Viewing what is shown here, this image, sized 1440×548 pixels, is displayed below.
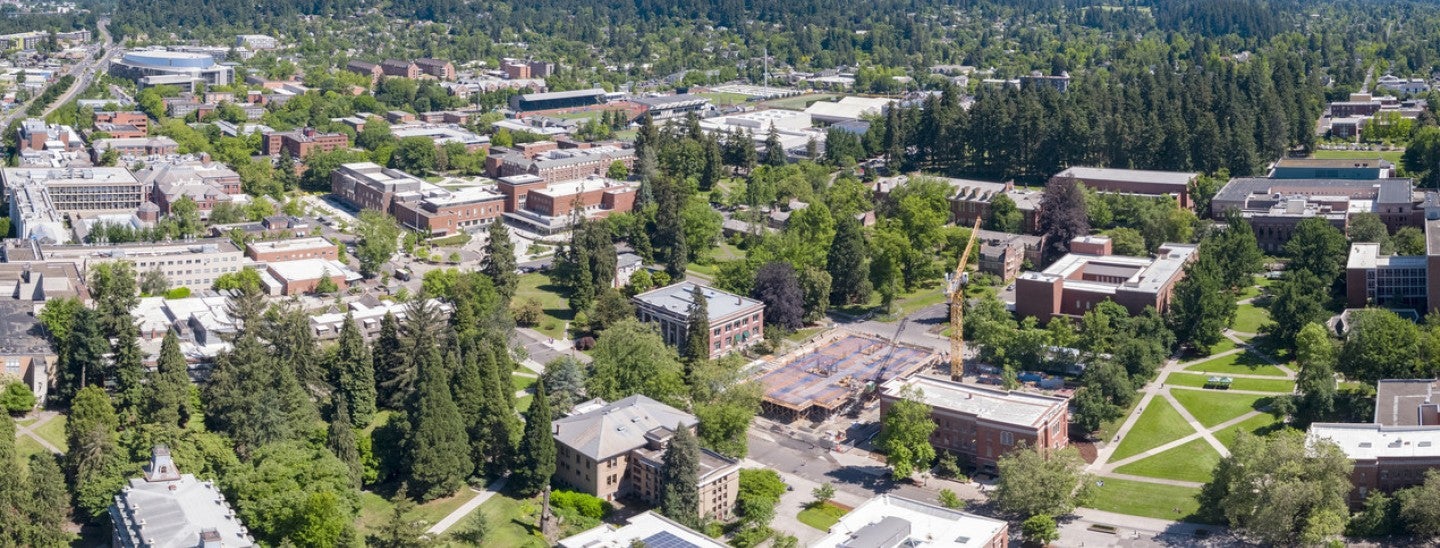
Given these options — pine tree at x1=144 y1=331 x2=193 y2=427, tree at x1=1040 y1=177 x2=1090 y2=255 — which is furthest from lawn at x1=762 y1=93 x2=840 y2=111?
pine tree at x1=144 y1=331 x2=193 y2=427

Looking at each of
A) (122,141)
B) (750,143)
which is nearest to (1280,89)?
(750,143)

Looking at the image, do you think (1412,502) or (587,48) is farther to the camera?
(587,48)

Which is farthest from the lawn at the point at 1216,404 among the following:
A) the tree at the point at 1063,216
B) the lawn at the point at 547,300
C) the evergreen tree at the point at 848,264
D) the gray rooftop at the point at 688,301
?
the lawn at the point at 547,300

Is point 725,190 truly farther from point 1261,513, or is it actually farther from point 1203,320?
point 1261,513

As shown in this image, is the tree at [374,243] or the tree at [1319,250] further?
the tree at [374,243]

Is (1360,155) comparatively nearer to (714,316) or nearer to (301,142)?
(714,316)

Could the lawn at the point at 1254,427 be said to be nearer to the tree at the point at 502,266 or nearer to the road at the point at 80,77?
the tree at the point at 502,266

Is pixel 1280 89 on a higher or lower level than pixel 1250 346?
higher

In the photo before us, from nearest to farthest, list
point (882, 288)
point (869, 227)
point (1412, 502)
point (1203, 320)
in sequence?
point (1412, 502) < point (1203, 320) < point (882, 288) < point (869, 227)
